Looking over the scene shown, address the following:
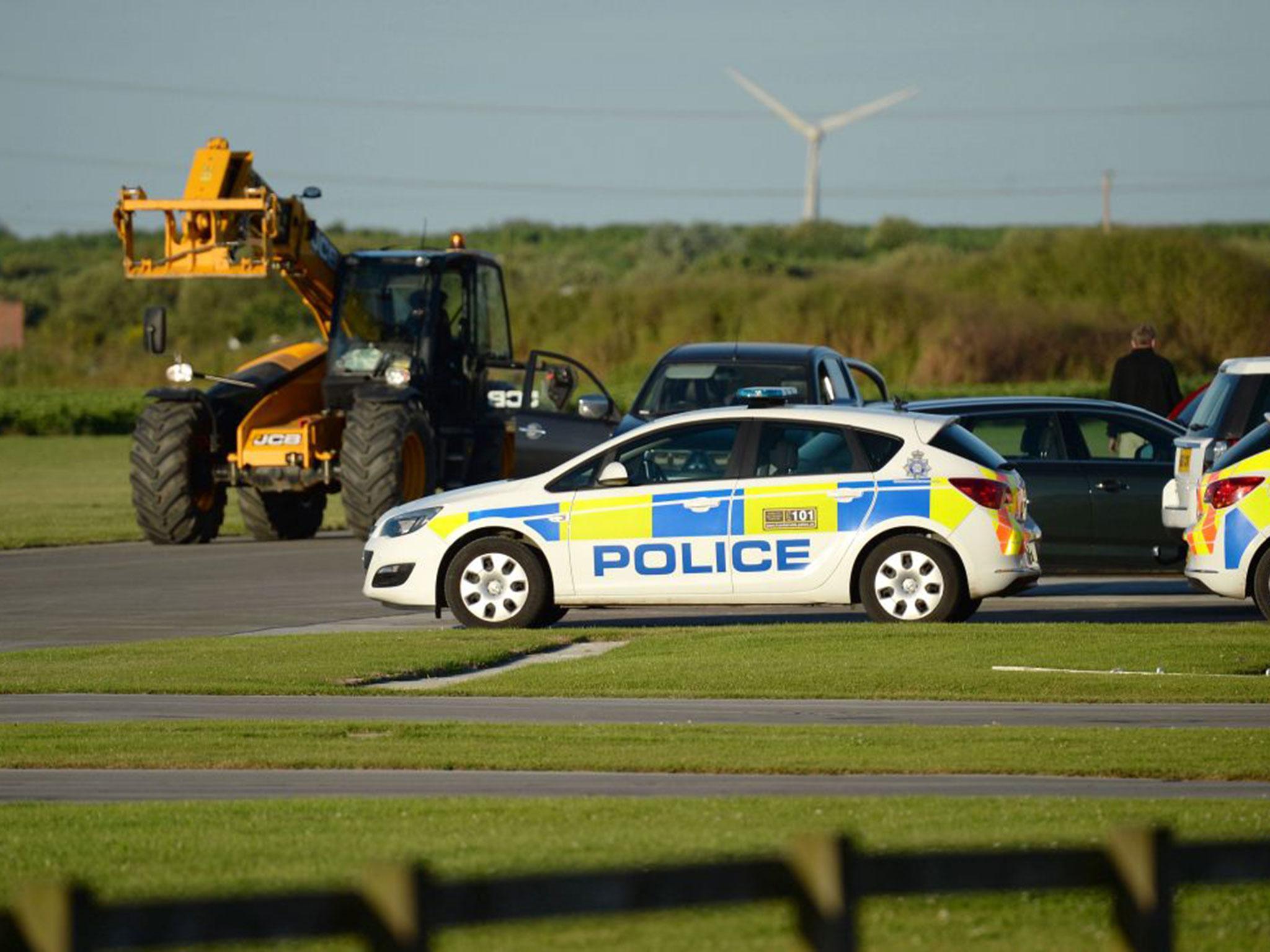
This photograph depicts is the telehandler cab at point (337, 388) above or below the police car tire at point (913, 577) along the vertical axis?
above

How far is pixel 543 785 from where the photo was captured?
10406mm

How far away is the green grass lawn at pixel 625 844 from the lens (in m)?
6.94

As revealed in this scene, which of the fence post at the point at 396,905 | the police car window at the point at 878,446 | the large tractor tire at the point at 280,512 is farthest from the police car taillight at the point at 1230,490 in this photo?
the large tractor tire at the point at 280,512

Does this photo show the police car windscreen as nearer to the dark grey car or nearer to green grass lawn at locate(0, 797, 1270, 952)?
the dark grey car

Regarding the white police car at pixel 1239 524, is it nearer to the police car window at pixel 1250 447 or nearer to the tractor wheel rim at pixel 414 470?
the police car window at pixel 1250 447

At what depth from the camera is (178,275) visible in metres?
24.3

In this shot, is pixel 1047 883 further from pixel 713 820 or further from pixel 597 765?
pixel 597 765

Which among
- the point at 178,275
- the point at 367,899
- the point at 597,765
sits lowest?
the point at 597,765

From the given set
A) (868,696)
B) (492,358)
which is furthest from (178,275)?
(868,696)

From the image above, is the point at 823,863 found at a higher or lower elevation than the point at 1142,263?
lower

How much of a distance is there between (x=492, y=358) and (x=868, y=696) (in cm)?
1379

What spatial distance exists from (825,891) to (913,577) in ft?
38.7

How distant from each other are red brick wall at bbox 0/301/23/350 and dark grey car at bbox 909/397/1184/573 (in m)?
67.9

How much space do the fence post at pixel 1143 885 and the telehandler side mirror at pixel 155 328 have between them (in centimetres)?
1936
